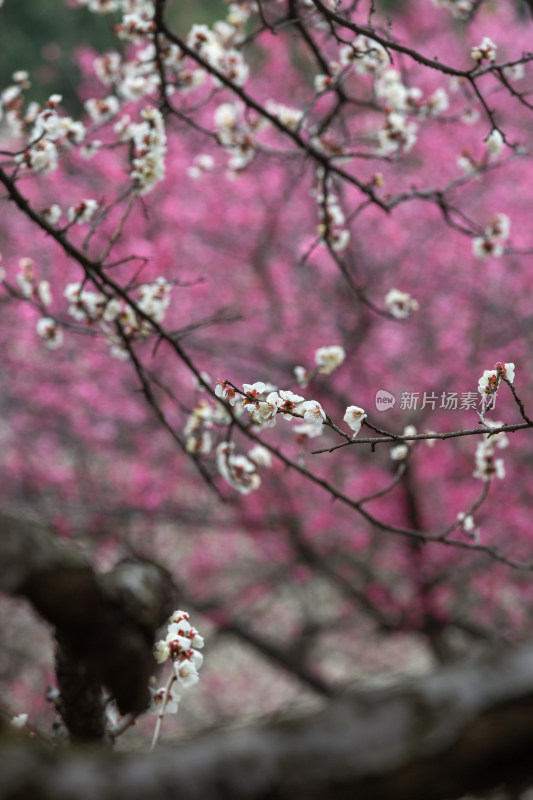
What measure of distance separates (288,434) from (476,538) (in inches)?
235

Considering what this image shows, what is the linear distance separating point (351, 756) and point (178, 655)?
120cm

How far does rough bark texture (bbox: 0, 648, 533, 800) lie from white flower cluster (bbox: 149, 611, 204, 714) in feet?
3.65

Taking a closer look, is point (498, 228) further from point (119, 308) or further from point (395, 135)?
point (119, 308)

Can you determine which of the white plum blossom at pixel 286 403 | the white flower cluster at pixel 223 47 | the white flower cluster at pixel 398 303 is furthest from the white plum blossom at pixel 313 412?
the white flower cluster at pixel 223 47

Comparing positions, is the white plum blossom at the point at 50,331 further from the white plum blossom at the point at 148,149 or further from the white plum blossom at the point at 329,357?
the white plum blossom at the point at 329,357

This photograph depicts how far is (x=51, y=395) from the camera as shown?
7.82m

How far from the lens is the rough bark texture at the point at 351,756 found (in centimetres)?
60

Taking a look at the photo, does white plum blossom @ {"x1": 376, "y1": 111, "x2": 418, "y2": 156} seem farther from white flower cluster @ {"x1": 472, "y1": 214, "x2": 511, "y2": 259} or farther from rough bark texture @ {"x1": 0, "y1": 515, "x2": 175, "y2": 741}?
rough bark texture @ {"x1": 0, "y1": 515, "x2": 175, "y2": 741}

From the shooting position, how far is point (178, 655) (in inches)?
69.2

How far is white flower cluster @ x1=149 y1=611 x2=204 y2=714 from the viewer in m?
1.73

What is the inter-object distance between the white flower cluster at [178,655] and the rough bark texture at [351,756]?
43.8 inches

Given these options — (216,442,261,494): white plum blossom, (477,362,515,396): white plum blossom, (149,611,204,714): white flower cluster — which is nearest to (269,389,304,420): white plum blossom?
(477,362,515,396): white plum blossom

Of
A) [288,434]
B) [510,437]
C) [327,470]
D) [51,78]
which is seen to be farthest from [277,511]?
[51,78]

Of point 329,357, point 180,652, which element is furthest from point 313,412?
point 329,357
